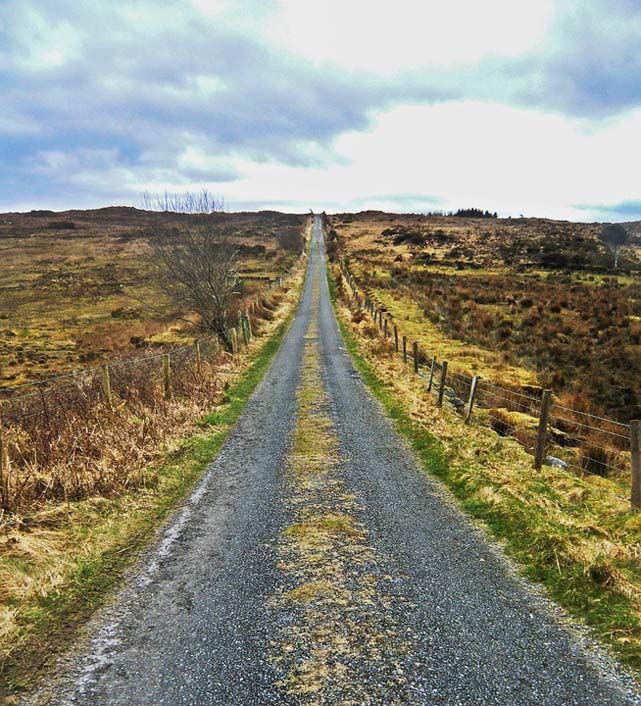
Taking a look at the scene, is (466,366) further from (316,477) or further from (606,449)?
(316,477)

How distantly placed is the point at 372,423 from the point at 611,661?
856 cm

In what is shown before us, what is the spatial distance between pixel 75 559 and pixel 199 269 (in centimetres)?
1855

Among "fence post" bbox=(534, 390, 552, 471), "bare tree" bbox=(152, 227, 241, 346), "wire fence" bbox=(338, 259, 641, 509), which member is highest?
"bare tree" bbox=(152, 227, 241, 346)

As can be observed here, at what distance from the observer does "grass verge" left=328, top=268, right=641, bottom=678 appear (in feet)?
16.8

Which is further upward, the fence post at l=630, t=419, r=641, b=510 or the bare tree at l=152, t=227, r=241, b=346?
the bare tree at l=152, t=227, r=241, b=346

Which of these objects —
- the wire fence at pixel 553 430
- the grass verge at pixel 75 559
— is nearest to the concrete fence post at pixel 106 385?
the grass verge at pixel 75 559

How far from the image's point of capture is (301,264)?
74.1 m

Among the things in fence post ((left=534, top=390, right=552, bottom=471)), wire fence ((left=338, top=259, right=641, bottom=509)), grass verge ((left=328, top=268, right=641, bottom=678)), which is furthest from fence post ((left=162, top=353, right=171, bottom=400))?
fence post ((left=534, top=390, right=552, bottom=471))

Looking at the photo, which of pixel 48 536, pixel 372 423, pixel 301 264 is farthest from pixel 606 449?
pixel 301 264

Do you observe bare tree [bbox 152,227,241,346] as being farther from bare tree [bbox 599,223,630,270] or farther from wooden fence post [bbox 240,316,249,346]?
bare tree [bbox 599,223,630,270]

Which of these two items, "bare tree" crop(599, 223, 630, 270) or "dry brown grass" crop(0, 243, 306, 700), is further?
"bare tree" crop(599, 223, 630, 270)

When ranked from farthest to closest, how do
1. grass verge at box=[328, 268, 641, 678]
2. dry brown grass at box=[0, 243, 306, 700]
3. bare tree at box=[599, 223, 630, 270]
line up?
bare tree at box=[599, 223, 630, 270]
grass verge at box=[328, 268, 641, 678]
dry brown grass at box=[0, 243, 306, 700]

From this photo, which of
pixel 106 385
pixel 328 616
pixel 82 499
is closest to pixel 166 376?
pixel 106 385

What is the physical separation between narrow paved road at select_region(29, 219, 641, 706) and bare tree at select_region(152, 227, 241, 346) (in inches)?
630
